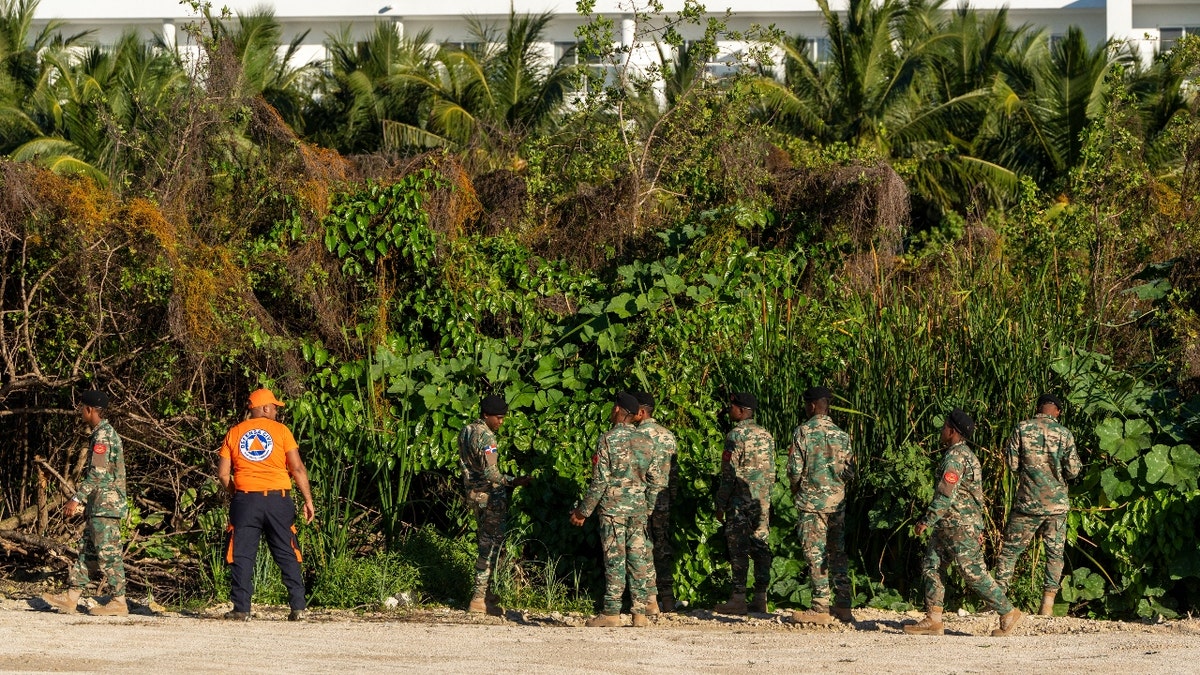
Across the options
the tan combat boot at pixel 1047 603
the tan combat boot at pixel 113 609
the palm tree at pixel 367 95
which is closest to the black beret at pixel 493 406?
the tan combat boot at pixel 113 609

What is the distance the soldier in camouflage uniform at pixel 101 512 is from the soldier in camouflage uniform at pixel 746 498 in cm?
421

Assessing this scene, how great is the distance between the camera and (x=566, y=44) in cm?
3089

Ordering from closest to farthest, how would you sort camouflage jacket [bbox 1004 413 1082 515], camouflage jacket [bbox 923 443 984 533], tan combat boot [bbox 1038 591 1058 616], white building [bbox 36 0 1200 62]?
camouflage jacket [bbox 923 443 984 533], camouflage jacket [bbox 1004 413 1082 515], tan combat boot [bbox 1038 591 1058 616], white building [bbox 36 0 1200 62]

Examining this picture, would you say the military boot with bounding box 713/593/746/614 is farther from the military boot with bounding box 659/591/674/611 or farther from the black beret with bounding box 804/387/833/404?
the black beret with bounding box 804/387/833/404

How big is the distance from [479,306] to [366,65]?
1188cm

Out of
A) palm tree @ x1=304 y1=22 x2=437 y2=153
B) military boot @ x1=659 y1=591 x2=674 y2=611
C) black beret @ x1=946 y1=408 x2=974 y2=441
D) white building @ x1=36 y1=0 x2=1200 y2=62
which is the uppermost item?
white building @ x1=36 y1=0 x2=1200 y2=62

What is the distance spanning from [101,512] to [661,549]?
12.9 feet

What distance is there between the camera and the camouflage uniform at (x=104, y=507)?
966 centimetres

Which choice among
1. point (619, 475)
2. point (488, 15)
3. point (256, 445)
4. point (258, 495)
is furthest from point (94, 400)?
point (488, 15)

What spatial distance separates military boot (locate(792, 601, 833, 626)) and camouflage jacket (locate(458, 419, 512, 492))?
2273 millimetres


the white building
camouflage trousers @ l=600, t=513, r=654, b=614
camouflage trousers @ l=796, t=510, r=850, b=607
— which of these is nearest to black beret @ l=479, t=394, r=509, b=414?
camouflage trousers @ l=600, t=513, r=654, b=614

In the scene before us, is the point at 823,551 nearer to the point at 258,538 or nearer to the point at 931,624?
the point at 931,624

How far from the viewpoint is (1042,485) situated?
9594 millimetres

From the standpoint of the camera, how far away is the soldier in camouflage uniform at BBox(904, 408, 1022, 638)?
902cm
